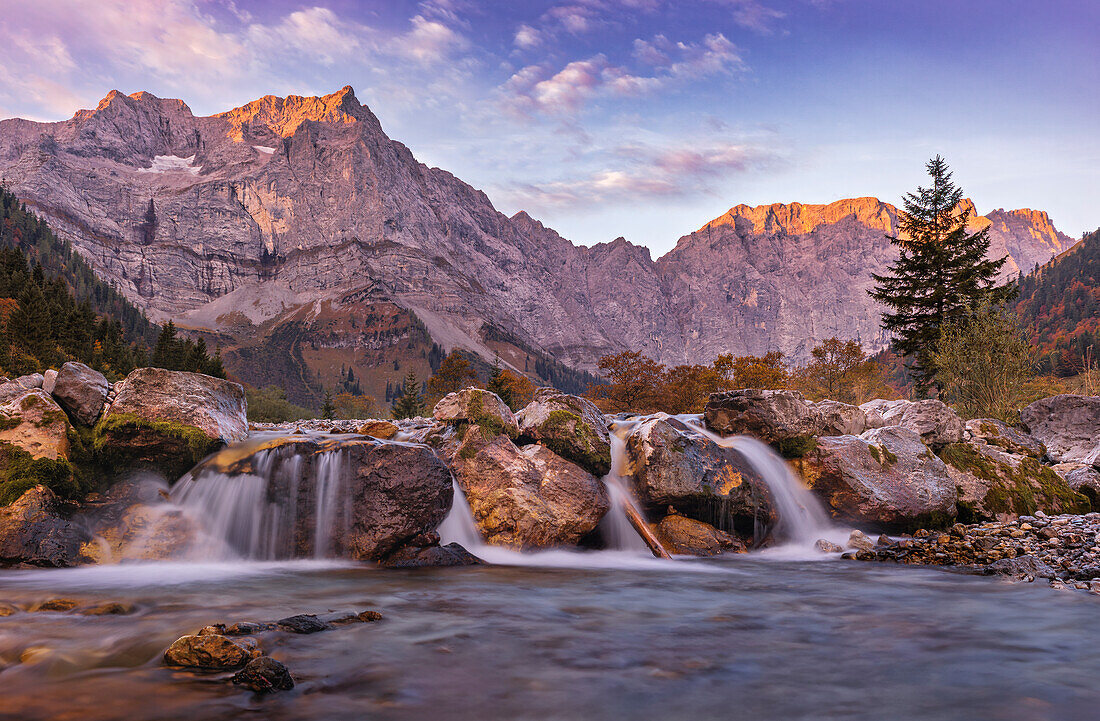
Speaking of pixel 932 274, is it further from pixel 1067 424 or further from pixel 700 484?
pixel 700 484

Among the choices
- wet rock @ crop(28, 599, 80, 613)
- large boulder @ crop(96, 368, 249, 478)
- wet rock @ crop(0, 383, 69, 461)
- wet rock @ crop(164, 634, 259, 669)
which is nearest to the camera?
wet rock @ crop(164, 634, 259, 669)

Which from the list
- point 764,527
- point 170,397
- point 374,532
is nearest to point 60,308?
point 170,397

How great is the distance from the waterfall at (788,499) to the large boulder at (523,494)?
5267 millimetres

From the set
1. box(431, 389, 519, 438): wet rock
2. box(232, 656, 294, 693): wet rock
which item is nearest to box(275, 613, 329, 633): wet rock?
box(232, 656, 294, 693): wet rock

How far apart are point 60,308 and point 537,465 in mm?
104097

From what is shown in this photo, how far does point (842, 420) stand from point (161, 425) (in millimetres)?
23098

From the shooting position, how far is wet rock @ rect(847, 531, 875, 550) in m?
17.5

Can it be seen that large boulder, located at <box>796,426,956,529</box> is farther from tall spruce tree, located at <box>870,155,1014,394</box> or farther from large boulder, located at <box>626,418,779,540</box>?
tall spruce tree, located at <box>870,155,1014,394</box>

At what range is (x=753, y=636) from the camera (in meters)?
9.89

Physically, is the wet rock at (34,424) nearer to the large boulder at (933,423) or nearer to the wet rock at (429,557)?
the wet rock at (429,557)

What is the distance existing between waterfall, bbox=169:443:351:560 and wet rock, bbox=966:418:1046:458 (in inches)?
916

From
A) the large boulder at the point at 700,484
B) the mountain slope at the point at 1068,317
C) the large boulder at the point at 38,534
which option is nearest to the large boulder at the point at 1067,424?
the large boulder at the point at 700,484

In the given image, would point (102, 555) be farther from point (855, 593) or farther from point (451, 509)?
point (855, 593)

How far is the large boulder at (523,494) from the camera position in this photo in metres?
16.8
